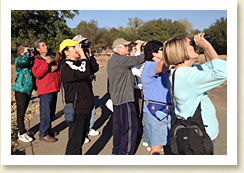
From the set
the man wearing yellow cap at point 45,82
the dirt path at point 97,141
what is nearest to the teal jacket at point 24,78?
the man wearing yellow cap at point 45,82

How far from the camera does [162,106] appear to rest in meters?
3.01

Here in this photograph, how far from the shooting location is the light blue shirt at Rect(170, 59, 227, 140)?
6.50ft

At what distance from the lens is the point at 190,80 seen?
6.77ft

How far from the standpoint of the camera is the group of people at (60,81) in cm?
300

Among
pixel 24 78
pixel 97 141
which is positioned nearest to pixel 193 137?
pixel 97 141

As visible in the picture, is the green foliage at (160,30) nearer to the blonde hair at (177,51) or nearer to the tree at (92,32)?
the tree at (92,32)

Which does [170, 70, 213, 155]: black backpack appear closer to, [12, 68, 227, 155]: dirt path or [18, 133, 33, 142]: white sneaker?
[12, 68, 227, 155]: dirt path

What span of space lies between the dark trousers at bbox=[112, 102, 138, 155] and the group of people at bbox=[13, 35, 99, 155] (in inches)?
18.4

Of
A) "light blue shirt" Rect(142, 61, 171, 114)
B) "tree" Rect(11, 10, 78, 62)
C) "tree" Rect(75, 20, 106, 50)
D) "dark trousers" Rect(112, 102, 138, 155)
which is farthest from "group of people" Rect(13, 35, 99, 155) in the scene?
"tree" Rect(75, 20, 106, 50)

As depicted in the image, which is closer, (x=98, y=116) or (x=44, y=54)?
(x=44, y=54)
